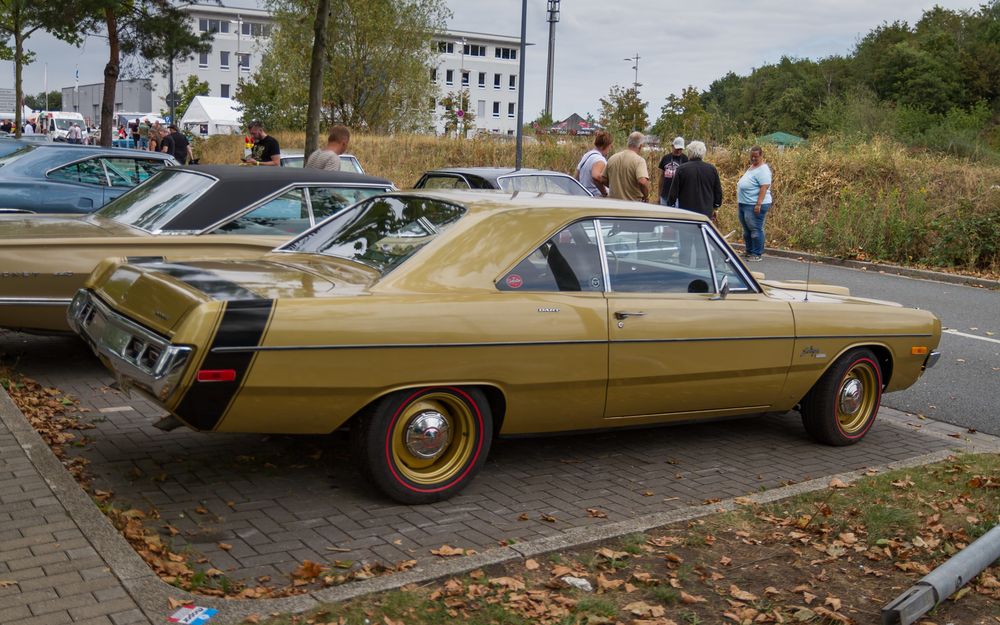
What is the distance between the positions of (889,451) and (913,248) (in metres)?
12.5

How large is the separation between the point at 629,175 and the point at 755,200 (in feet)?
17.5

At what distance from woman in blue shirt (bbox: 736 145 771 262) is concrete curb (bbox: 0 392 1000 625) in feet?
37.4

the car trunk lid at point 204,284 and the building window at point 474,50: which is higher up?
the building window at point 474,50

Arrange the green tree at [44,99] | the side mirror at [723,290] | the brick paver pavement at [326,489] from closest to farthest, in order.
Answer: the brick paver pavement at [326,489] < the side mirror at [723,290] < the green tree at [44,99]

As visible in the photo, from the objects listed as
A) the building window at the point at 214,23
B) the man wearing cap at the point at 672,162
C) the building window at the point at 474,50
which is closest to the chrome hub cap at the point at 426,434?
the man wearing cap at the point at 672,162

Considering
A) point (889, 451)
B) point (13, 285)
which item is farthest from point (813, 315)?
point (13, 285)

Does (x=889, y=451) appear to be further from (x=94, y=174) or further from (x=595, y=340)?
(x=94, y=174)

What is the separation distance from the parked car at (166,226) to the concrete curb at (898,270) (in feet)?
29.7

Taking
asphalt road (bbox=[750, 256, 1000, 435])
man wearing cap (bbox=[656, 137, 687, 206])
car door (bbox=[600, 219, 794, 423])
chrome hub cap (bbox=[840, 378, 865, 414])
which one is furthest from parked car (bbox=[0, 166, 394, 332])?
man wearing cap (bbox=[656, 137, 687, 206])

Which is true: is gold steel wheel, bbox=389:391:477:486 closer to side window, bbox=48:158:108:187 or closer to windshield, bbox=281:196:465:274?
windshield, bbox=281:196:465:274

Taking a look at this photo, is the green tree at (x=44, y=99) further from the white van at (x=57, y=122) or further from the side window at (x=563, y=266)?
the side window at (x=563, y=266)

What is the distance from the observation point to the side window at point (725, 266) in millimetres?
6121

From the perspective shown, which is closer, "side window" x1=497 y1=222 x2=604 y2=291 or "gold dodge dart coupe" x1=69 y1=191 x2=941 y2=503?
"gold dodge dart coupe" x1=69 y1=191 x2=941 y2=503

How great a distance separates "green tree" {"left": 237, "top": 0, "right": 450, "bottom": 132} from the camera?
150 feet
